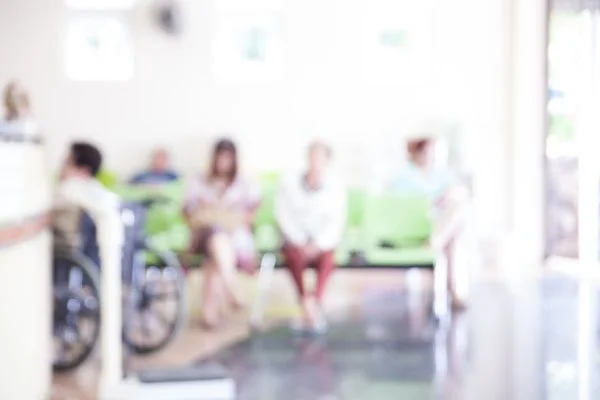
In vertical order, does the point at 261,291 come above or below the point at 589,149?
below

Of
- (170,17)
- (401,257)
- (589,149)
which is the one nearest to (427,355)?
(401,257)

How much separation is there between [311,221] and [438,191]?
1051 millimetres

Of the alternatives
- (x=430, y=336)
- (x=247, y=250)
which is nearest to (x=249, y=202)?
(x=247, y=250)

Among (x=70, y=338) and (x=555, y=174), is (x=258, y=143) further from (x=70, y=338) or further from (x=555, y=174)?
(x=70, y=338)

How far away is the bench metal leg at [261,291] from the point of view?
5.06 metres

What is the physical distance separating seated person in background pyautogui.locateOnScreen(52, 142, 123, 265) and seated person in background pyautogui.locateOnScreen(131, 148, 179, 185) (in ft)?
5.75

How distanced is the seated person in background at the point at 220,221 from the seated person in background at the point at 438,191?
41.4 inches

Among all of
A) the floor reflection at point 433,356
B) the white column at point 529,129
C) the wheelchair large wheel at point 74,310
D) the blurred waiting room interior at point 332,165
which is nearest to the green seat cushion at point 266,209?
the blurred waiting room interior at point 332,165

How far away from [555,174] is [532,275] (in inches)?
30.2

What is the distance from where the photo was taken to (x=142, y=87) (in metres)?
6.52

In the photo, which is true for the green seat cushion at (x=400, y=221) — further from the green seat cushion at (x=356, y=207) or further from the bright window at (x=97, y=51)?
the bright window at (x=97, y=51)

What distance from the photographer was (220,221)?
4.93m

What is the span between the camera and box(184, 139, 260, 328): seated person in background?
4.90m

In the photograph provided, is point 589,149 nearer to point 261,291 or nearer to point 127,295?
point 261,291
